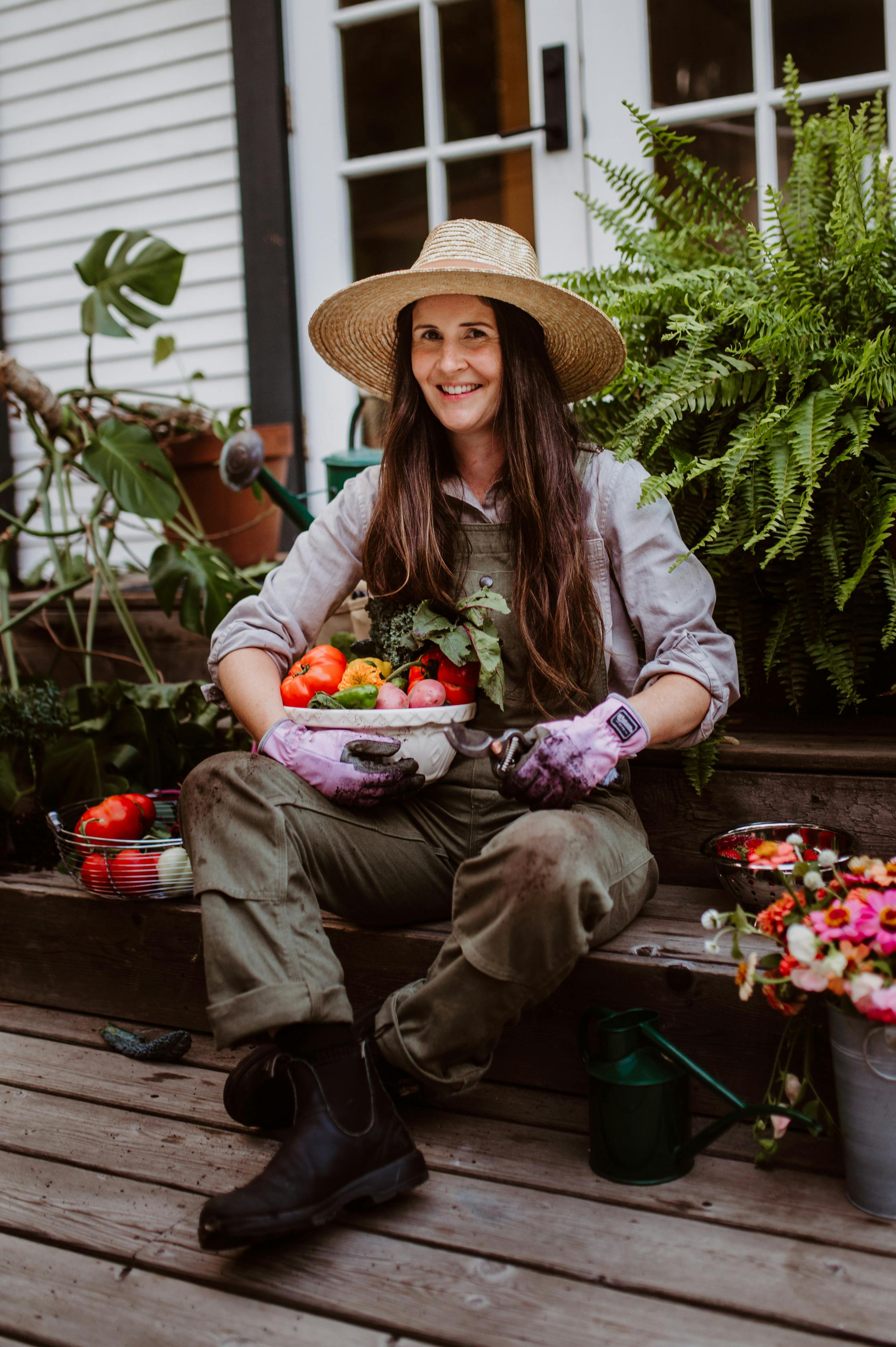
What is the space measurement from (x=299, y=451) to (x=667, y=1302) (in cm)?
288

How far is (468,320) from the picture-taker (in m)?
1.94

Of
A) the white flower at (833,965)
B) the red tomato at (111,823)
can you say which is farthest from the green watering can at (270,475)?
the white flower at (833,965)

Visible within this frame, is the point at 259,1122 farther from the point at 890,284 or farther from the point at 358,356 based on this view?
the point at 890,284

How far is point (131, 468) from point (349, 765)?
150 centimetres

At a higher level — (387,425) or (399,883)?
(387,425)

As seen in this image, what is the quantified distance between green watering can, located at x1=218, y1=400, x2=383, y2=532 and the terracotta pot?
50 centimetres

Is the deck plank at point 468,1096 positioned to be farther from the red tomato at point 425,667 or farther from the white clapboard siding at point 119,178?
the white clapboard siding at point 119,178

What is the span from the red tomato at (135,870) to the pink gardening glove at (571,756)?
33.0 inches

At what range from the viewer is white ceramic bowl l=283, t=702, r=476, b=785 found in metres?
1.75

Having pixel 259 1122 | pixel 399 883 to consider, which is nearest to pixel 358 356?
pixel 399 883

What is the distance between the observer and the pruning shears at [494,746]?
1624 millimetres

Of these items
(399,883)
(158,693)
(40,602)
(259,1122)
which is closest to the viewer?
(259,1122)

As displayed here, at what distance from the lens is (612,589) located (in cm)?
196

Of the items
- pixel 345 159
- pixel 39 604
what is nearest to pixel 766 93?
pixel 345 159
